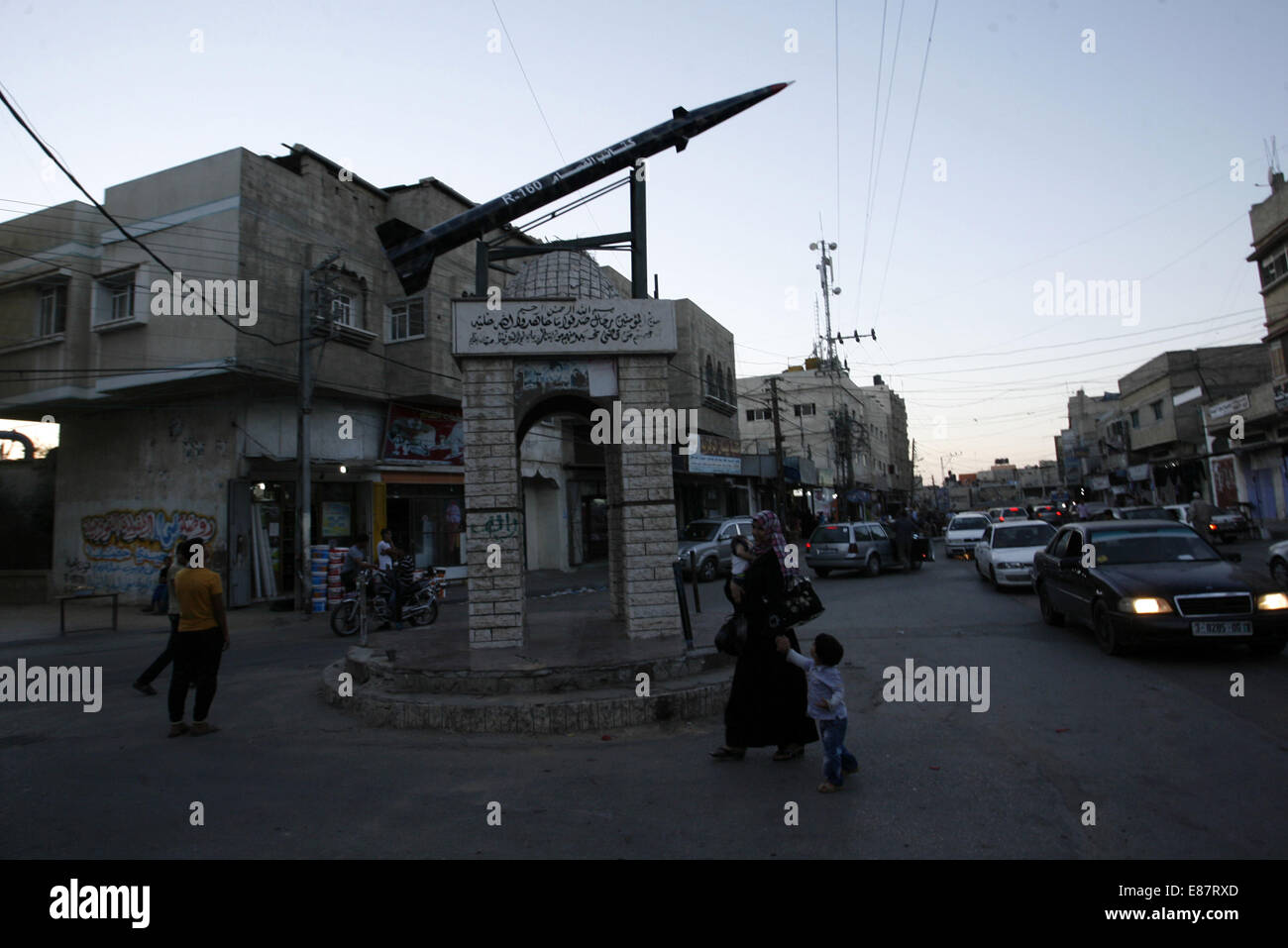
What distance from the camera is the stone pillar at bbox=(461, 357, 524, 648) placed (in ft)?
26.0

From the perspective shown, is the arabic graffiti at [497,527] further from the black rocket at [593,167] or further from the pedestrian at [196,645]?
the black rocket at [593,167]

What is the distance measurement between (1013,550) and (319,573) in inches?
608

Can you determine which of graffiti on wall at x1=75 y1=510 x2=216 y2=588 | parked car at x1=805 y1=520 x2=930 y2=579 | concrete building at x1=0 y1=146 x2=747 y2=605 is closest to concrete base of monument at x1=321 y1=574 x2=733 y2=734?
concrete building at x1=0 y1=146 x2=747 y2=605

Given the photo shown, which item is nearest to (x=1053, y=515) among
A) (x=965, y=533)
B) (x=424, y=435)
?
(x=965, y=533)

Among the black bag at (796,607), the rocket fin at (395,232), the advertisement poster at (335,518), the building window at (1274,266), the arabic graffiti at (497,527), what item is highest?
the building window at (1274,266)

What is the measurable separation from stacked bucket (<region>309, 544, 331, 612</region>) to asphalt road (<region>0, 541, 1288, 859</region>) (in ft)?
29.2

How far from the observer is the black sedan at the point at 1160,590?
24.0 feet

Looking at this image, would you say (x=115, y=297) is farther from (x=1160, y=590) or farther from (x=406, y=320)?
(x=1160, y=590)

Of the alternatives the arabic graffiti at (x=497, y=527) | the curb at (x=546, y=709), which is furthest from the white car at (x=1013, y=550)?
the arabic graffiti at (x=497, y=527)

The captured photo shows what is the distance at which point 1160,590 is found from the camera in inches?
298

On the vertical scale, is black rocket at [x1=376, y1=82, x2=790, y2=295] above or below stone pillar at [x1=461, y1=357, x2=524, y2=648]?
A: above

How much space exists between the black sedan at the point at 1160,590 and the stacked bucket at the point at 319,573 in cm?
1489

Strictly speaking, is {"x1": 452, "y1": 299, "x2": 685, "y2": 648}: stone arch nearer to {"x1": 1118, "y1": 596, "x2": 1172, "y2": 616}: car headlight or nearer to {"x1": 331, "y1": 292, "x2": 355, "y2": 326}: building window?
{"x1": 1118, "y1": 596, "x2": 1172, "y2": 616}: car headlight

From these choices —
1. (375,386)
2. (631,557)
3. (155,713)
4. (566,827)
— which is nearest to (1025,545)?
(631,557)
